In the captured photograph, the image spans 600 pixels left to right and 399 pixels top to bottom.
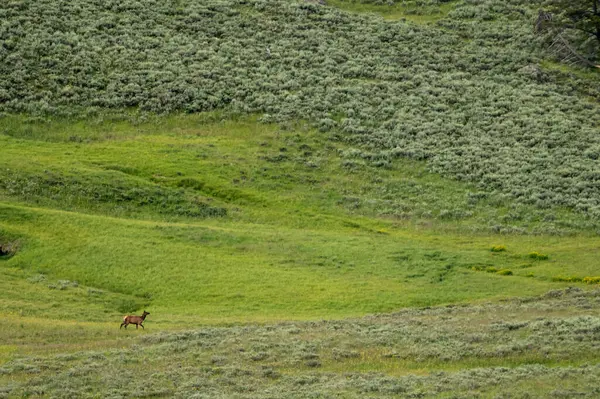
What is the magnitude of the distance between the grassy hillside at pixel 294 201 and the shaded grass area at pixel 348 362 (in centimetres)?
11

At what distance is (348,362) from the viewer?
1038 inches

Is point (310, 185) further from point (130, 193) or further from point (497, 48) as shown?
point (497, 48)

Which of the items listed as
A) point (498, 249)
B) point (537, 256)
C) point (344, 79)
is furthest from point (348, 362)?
point (344, 79)

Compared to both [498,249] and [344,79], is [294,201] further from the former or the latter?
[344,79]

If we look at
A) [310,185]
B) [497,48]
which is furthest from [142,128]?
[497,48]

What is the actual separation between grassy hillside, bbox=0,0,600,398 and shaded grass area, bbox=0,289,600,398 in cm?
11

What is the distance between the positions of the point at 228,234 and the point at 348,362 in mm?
19555

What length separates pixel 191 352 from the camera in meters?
27.6

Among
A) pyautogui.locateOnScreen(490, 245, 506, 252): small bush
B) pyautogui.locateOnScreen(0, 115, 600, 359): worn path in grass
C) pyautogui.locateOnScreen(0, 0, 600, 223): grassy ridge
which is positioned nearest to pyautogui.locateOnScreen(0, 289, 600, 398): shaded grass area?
pyautogui.locateOnScreen(0, 115, 600, 359): worn path in grass

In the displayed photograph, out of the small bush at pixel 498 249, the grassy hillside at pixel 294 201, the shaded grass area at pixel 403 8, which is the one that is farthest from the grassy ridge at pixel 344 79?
the small bush at pixel 498 249

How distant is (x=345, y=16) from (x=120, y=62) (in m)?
25.4

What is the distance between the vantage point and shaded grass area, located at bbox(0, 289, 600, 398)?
23469 mm

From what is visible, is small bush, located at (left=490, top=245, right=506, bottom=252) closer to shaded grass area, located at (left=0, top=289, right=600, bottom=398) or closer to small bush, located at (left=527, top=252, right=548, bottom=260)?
small bush, located at (left=527, top=252, right=548, bottom=260)

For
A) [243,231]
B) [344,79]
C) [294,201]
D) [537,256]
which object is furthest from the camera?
[344,79]
